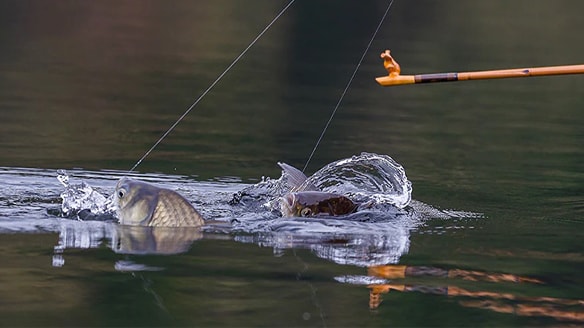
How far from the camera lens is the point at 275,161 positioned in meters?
12.0

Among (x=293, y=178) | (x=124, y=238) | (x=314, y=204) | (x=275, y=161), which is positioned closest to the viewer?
(x=124, y=238)

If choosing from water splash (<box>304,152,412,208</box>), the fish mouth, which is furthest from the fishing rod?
water splash (<box>304,152,412,208</box>)

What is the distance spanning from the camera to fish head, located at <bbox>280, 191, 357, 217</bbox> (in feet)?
28.9

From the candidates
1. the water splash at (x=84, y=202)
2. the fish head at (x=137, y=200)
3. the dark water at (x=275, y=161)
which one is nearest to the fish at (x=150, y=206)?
the fish head at (x=137, y=200)

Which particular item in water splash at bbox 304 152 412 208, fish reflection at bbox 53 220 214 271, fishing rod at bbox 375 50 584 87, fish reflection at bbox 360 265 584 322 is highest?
fishing rod at bbox 375 50 584 87

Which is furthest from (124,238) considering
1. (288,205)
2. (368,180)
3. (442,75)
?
(368,180)

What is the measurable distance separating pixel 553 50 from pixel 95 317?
21.9 m

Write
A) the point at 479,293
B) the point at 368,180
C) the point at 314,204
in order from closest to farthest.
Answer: the point at 479,293 → the point at 314,204 → the point at 368,180

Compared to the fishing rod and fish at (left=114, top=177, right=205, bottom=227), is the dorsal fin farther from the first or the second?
the fishing rod

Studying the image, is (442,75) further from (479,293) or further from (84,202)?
(84,202)

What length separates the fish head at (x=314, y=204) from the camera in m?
8.81

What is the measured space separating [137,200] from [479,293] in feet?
7.97

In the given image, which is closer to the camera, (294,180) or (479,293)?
(479,293)

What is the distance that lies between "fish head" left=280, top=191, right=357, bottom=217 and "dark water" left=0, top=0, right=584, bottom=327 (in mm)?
544
